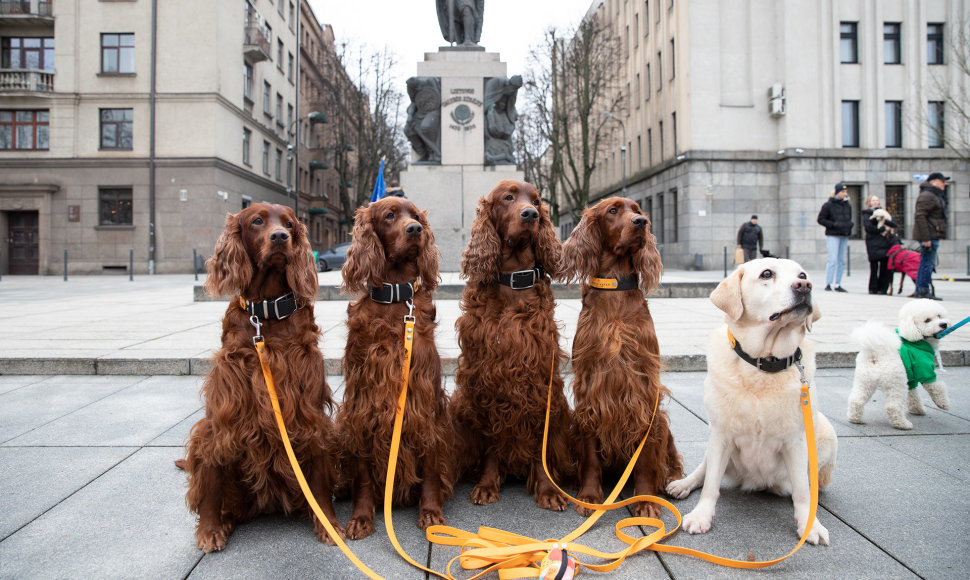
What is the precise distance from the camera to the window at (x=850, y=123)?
2753cm

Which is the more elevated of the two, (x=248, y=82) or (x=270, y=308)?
(x=248, y=82)

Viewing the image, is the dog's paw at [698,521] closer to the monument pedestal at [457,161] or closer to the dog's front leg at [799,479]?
the dog's front leg at [799,479]

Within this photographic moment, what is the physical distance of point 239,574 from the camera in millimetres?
2320

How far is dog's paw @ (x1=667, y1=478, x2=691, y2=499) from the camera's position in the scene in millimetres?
3033

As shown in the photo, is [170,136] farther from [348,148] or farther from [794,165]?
[794,165]

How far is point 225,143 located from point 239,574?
1193 inches

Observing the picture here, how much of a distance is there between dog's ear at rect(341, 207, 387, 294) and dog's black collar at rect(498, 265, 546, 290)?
2.13 feet

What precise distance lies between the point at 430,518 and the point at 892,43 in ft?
113

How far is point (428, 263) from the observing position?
2.94 meters

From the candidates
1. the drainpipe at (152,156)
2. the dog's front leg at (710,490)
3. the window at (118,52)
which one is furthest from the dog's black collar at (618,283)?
the window at (118,52)

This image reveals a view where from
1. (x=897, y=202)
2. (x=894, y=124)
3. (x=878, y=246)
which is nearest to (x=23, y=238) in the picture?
(x=878, y=246)

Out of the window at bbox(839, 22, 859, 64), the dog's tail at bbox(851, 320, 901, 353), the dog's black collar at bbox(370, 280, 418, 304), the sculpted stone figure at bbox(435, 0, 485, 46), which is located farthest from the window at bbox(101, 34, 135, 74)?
the window at bbox(839, 22, 859, 64)

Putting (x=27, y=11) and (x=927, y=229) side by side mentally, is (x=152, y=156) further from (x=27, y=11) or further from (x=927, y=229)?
(x=927, y=229)

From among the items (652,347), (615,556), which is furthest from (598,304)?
(615,556)
